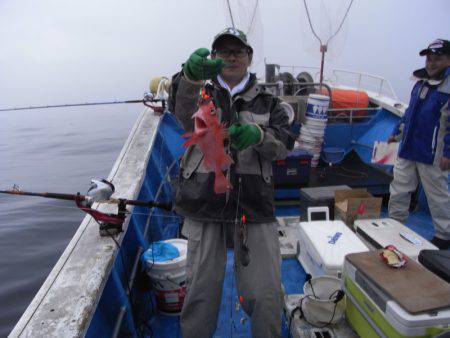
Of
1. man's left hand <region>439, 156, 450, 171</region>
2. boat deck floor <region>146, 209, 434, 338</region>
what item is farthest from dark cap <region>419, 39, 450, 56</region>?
boat deck floor <region>146, 209, 434, 338</region>

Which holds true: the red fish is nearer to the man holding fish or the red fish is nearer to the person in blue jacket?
the man holding fish

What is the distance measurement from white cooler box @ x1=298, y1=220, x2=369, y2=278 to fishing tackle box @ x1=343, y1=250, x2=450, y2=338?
46 cm

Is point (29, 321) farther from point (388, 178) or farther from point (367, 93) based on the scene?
point (367, 93)

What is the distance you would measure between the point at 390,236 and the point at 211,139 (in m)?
2.40

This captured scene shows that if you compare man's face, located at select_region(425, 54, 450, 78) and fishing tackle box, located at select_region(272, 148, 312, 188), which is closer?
man's face, located at select_region(425, 54, 450, 78)

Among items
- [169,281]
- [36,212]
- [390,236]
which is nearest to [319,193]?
[390,236]

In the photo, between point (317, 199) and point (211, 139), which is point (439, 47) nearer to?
point (317, 199)

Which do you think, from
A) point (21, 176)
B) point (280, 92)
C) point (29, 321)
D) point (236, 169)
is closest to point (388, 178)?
point (280, 92)

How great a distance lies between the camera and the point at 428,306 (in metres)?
1.69

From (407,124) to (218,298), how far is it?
3161 millimetres

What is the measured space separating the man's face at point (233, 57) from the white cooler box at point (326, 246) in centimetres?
183

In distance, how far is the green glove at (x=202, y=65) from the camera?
5.60 feet

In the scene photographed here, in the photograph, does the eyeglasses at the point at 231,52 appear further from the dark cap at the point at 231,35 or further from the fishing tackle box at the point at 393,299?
the fishing tackle box at the point at 393,299

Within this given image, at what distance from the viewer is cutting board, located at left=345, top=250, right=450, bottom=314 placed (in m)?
1.71
